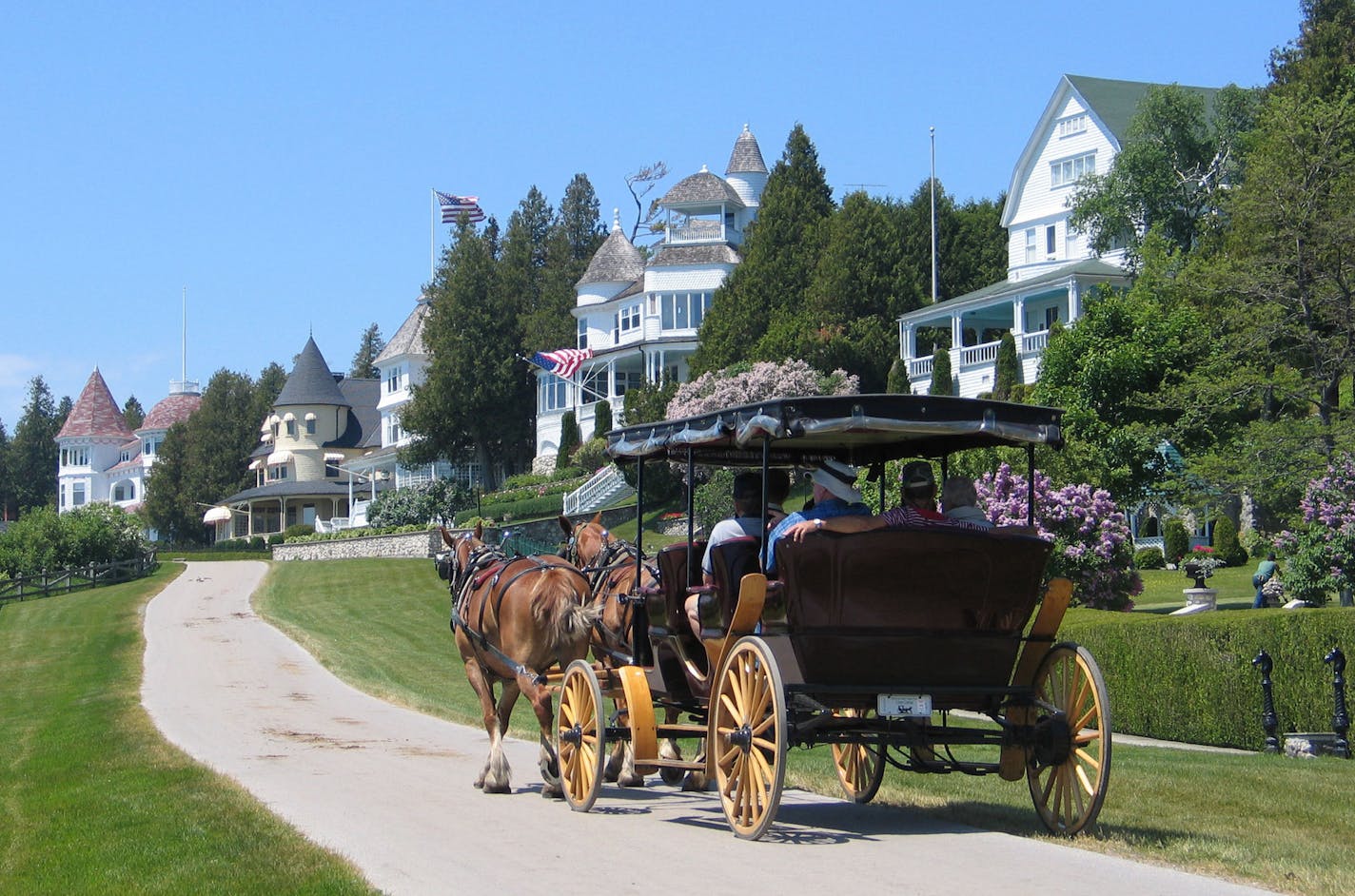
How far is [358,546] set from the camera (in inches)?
2648

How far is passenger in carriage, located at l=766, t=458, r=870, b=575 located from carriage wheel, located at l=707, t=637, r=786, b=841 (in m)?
0.74

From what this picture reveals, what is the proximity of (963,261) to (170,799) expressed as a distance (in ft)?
210

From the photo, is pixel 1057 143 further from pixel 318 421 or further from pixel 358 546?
pixel 318 421

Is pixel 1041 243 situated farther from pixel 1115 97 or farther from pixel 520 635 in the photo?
pixel 520 635

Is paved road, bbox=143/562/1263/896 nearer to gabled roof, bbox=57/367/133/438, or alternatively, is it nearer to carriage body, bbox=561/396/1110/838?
carriage body, bbox=561/396/1110/838

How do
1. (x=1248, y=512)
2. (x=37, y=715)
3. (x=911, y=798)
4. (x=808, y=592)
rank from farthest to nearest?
(x=1248, y=512), (x=37, y=715), (x=911, y=798), (x=808, y=592)

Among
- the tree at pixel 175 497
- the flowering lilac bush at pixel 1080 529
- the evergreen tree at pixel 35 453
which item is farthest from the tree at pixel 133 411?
the flowering lilac bush at pixel 1080 529

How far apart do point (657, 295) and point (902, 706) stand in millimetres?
67112

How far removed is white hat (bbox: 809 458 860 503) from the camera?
1060 cm

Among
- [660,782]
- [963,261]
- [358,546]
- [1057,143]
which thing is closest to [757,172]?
[963,261]

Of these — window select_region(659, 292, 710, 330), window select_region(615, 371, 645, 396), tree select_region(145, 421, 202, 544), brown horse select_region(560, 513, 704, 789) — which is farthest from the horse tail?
tree select_region(145, 421, 202, 544)

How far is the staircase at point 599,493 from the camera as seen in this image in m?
64.0

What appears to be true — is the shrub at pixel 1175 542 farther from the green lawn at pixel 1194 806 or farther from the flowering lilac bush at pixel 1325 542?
the green lawn at pixel 1194 806

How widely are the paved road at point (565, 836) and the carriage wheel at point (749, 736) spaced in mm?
236
